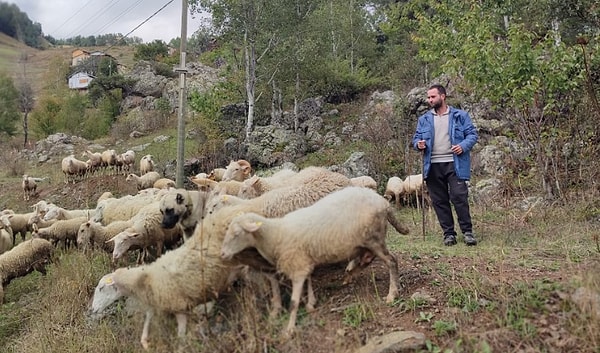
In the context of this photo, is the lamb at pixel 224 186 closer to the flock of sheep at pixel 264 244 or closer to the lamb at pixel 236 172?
the flock of sheep at pixel 264 244

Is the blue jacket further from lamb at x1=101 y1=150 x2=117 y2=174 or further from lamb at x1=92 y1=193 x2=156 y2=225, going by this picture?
lamb at x1=101 y1=150 x2=117 y2=174

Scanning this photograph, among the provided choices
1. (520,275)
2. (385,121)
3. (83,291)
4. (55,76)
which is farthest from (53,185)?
(55,76)

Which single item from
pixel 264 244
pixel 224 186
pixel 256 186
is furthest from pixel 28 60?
pixel 264 244

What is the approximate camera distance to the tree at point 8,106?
40594mm

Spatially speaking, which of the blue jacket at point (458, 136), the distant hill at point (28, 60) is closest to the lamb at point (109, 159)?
the distant hill at point (28, 60)

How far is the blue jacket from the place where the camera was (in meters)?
6.43

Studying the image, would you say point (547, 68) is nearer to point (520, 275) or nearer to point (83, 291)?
point (520, 275)

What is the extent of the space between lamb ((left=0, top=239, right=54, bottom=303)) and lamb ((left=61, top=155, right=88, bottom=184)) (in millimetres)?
12968

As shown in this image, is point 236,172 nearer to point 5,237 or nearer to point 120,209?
point 120,209

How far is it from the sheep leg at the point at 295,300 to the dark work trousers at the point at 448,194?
3.18 m

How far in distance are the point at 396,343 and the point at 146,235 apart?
4095 mm

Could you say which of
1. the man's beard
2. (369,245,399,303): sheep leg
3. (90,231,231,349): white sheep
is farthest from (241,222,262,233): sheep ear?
the man's beard

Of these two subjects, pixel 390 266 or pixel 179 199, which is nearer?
pixel 390 266

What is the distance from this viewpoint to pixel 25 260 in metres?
8.57
